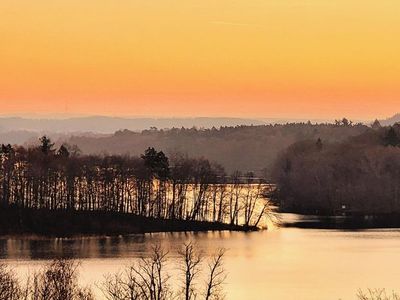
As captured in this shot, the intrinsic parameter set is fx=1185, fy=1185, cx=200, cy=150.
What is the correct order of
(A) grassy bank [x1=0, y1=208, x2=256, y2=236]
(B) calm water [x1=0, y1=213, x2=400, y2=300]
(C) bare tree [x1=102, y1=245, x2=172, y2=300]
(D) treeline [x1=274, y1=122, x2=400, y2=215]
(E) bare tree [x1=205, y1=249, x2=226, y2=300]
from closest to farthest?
(C) bare tree [x1=102, y1=245, x2=172, y2=300] < (E) bare tree [x1=205, y1=249, x2=226, y2=300] < (B) calm water [x1=0, y1=213, x2=400, y2=300] < (A) grassy bank [x1=0, y1=208, x2=256, y2=236] < (D) treeline [x1=274, y1=122, x2=400, y2=215]

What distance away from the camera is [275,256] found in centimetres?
6750

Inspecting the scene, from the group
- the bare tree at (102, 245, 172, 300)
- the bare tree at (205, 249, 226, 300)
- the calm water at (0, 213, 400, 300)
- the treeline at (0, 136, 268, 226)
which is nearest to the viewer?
the bare tree at (102, 245, 172, 300)

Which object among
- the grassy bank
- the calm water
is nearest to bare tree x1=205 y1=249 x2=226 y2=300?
the calm water

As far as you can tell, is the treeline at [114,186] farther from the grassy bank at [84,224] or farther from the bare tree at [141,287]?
Result: the bare tree at [141,287]

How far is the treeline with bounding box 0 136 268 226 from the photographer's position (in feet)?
294

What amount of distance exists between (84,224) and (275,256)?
71.1ft

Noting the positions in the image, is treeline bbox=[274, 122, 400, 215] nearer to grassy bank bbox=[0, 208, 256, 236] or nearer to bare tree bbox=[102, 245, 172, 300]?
grassy bank bbox=[0, 208, 256, 236]

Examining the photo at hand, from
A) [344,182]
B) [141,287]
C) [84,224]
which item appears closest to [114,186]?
[84,224]

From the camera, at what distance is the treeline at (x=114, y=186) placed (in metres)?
89.5

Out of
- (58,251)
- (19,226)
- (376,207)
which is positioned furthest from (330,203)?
(58,251)

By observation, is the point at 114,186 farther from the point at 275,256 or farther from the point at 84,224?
the point at 275,256

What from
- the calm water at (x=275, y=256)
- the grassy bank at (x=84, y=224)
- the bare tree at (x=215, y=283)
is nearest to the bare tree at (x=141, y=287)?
the bare tree at (x=215, y=283)

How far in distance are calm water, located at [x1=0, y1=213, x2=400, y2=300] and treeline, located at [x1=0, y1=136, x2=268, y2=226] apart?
738cm

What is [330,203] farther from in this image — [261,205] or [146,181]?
[146,181]
